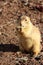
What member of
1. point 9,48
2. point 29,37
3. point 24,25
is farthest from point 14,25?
point 24,25

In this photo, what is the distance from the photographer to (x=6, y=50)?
7000 mm

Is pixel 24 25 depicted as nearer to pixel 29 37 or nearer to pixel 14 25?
pixel 29 37

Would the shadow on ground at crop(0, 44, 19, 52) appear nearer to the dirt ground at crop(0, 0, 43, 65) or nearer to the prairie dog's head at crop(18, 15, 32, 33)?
the dirt ground at crop(0, 0, 43, 65)

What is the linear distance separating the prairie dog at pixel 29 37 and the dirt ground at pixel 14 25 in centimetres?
17

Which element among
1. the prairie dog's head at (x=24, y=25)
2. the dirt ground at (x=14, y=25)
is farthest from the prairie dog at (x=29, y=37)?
the dirt ground at (x=14, y=25)

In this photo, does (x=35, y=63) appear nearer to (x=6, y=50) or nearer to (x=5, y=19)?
(x=6, y=50)

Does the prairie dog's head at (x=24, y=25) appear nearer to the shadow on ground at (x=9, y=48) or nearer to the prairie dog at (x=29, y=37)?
the prairie dog at (x=29, y=37)

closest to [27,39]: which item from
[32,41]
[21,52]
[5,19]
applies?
[32,41]

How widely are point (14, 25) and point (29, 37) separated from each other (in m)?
1.62

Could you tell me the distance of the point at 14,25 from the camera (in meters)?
8.04

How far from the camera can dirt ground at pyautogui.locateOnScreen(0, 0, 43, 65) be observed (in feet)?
21.8

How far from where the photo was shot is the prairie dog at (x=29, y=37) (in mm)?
6305

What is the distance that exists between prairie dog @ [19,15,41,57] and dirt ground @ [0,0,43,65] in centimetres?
17

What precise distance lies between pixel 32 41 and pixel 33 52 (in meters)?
0.31
